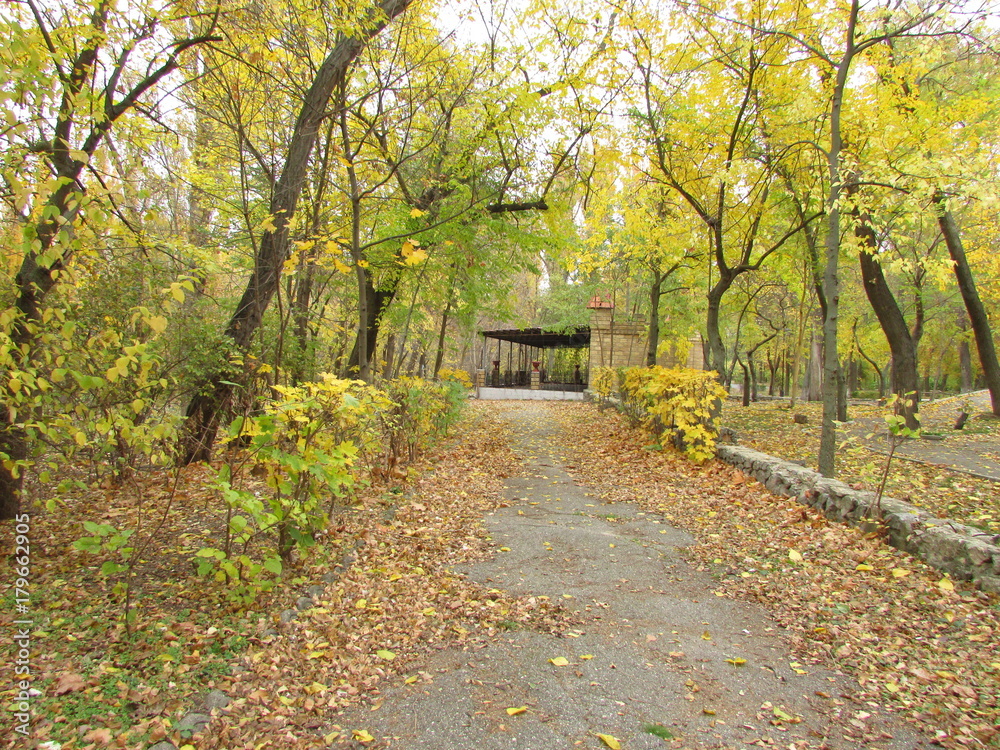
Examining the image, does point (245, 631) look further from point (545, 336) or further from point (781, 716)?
point (545, 336)

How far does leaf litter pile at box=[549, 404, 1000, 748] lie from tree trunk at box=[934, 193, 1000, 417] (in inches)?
301

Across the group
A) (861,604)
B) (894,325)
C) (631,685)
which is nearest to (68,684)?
(631,685)

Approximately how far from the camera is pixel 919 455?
8.10 metres

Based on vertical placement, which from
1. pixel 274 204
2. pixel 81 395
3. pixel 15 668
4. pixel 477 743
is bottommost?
pixel 477 743

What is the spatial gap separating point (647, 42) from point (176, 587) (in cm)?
912

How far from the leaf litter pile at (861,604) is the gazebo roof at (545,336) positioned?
16589 mm

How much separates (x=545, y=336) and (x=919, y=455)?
56.8 ft

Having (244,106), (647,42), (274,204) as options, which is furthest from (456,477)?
(647,42)

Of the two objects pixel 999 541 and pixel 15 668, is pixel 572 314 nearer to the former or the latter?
pixel 999 541

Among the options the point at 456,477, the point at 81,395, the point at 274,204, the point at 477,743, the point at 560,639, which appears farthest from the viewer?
the point at 456,477

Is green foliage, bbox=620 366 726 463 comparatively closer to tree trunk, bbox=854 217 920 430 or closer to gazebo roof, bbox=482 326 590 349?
tree trunk, bbox=854 217 920 430

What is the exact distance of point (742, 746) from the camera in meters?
2.20

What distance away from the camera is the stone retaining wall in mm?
3523

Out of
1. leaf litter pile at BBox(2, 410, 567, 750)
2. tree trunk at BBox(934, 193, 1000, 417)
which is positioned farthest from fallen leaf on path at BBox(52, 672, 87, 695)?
tree trunk at BBox(934, 193, 1000, 417)
